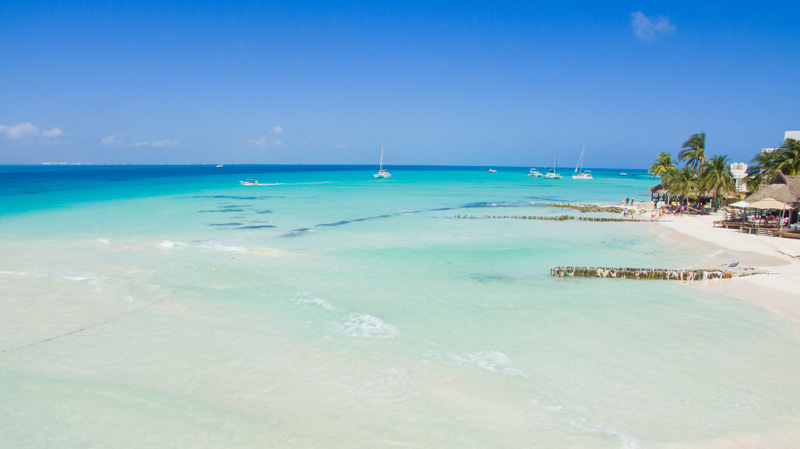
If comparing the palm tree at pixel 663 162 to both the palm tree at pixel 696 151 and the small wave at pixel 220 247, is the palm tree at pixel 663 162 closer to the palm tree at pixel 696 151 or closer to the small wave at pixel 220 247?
the palm tree at pixel 696 151

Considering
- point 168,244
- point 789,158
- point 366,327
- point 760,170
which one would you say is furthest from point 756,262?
point 168,244

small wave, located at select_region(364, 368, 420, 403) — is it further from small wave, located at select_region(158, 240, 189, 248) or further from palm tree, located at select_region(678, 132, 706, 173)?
palm tree, located at select_region(678, 132, 706, 173)

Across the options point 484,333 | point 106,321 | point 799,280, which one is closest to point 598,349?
point 484,333

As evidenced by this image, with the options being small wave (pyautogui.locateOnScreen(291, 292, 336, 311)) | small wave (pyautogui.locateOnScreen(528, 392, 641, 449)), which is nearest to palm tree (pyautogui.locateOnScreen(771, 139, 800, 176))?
small wave (pyautogui.locateOnScreen(528, 392, 641, 449))

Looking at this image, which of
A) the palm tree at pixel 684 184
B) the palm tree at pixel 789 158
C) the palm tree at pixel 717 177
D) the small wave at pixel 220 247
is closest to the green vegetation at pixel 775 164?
the palm tree at pixel 789 158

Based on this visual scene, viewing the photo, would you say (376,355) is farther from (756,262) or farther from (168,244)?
(756,262)

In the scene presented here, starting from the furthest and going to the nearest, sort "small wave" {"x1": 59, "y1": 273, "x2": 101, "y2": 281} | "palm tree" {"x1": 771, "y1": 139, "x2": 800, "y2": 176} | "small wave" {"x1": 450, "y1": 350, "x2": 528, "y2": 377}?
"palm tree" {"x1": 771, "y1": 139, "x2": 800, "y2": 176} < "small wave" {"x1": 59, "y1": 273, "x2": 101, "y2": 281} < "small wave" {"x1": 450, "y1": 350, "x2": 528, "y2": 377}

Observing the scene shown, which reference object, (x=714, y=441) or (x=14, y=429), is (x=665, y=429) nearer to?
(x=714, y=441)
